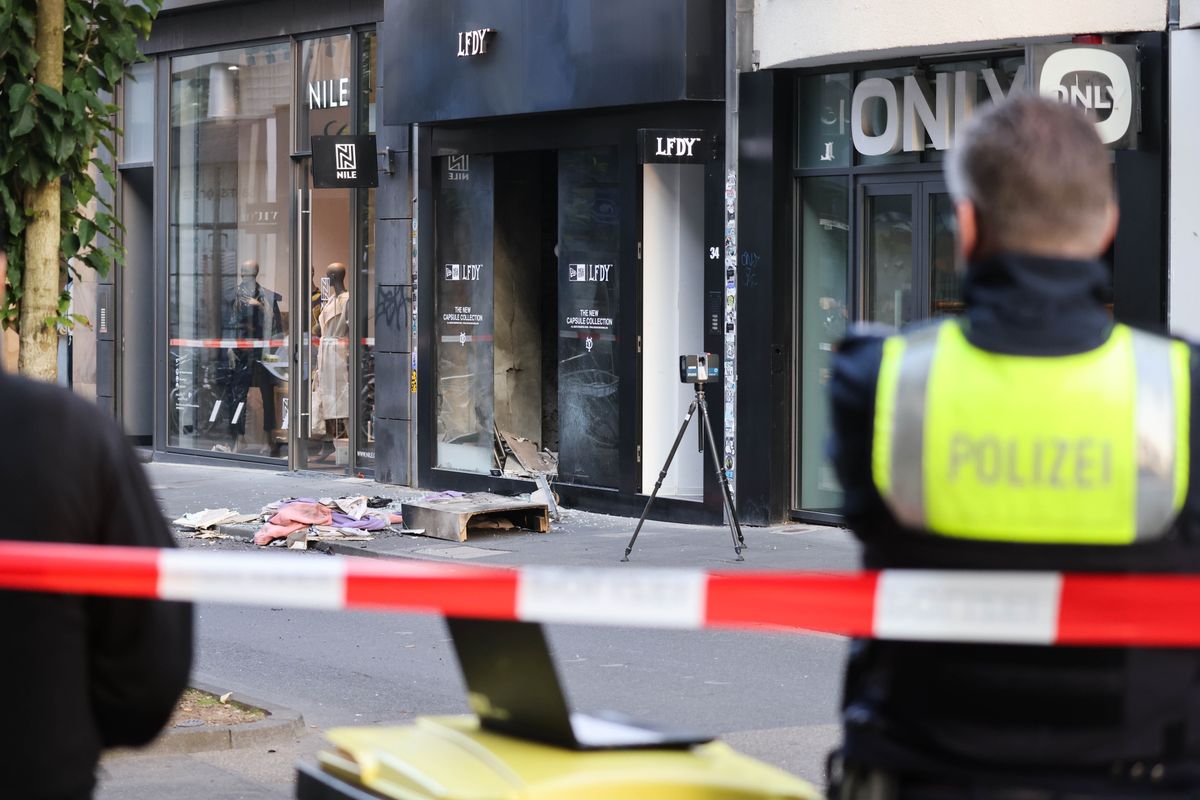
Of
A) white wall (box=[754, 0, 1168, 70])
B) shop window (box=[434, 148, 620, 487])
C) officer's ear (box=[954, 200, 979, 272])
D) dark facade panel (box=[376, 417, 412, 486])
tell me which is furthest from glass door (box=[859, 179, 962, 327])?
officer's ear (box=[954, 200, 979, 272])

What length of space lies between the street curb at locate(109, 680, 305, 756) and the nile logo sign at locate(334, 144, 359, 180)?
37.3 feet

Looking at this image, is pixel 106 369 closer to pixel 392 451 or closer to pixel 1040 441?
pixel 392 451

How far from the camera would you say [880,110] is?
46.5 ft

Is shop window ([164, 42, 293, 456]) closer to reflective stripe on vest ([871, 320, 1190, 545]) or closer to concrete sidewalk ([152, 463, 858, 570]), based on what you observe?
concrete sidewalk ([152, 463, 858, 570])

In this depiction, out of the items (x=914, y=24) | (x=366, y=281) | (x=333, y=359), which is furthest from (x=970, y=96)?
(x=333, y=359)

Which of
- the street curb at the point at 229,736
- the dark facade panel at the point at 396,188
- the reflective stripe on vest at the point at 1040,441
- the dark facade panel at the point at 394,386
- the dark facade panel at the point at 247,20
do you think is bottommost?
the street curb at the point at 229,736

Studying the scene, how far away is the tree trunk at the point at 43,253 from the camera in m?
7.60

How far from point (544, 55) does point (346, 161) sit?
128 inches

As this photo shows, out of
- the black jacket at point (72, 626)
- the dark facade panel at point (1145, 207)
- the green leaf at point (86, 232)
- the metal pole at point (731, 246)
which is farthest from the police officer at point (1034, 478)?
the metal pole at point (731, 246)

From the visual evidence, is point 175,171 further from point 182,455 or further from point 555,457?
point 555,457

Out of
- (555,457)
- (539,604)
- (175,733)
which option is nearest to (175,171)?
(555,457)

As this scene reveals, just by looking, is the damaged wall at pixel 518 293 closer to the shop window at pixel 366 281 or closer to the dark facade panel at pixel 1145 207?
the shop window at pixel 366 281

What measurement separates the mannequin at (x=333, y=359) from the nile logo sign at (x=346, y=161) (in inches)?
53.0

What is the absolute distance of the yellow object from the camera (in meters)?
2.76
